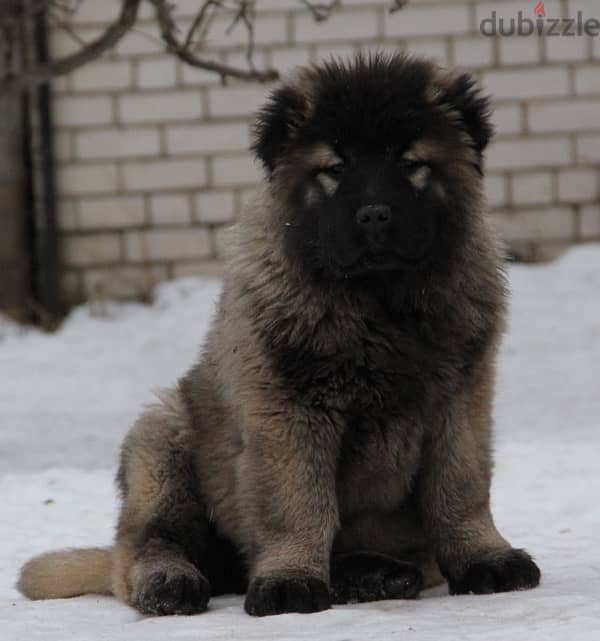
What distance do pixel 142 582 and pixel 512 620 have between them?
1191 mm

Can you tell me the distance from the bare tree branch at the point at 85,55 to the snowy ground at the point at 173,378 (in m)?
2.20

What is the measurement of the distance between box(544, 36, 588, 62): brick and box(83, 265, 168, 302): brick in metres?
3.57

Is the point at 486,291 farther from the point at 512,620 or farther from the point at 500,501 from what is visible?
the point at 500,501

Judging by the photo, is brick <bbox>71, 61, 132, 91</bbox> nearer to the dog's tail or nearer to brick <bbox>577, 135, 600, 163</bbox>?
brick <bbox>577, 135, 600, 163</bbox>

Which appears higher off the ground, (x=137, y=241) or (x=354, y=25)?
(x=354, y=25)

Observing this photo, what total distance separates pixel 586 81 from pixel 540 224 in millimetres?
1202

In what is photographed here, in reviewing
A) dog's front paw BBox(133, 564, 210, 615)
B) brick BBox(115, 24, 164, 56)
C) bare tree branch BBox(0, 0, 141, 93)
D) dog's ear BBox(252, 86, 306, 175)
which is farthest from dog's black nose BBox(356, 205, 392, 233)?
brick BBox(115, 24, 164, 56)

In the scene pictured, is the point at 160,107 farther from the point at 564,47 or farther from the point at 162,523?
the point at 162,523

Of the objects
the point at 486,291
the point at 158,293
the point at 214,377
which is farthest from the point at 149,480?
the point at 158,293

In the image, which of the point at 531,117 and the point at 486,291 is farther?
the point at 531,117

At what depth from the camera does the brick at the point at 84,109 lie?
11.4 m

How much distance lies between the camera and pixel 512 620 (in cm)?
379

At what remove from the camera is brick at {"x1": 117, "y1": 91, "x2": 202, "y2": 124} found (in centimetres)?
1130

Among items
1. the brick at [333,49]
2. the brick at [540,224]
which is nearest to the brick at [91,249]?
the brick at [333,49]
